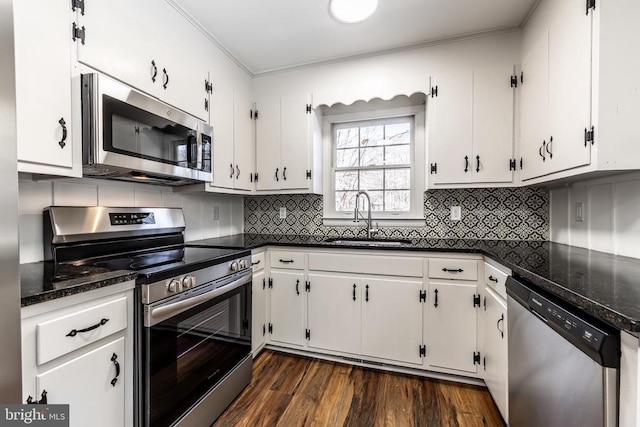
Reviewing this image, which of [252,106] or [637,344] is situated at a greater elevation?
[252,106]

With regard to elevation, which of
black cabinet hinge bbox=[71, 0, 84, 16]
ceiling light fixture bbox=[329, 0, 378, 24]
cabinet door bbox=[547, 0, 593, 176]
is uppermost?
ceiling light fixture bbox=[329, 0, 378, 24]

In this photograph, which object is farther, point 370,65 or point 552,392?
point 370,65

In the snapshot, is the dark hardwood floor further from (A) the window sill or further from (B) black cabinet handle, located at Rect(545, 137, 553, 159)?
(B) black cabinet handle, located at Rect(545, 137, 553, 159)

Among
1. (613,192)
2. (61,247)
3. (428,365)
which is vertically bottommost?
(428,365)

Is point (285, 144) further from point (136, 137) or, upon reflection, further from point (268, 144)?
point (136, 137)

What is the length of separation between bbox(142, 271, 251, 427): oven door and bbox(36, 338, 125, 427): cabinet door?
0.31ft

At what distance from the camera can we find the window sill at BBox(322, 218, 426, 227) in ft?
8.29

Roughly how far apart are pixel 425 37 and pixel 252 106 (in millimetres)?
1555

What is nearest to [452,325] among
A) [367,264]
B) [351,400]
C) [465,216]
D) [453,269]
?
[453,269]

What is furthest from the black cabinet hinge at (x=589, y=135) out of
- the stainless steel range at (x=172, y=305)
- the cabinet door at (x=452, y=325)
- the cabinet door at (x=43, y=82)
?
the cabinet door at (x=43, y=82)

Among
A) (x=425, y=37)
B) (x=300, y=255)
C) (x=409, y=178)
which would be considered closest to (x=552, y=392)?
(x=300, y=255)

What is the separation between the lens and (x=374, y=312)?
6.75 ft

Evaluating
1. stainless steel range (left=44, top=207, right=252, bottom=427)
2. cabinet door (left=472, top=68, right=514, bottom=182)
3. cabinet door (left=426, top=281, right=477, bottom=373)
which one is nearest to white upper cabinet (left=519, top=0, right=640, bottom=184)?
cabinet door (left=472, top=68, right=514, bottom=182)

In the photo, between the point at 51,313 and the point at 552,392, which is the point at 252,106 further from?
the point at 552,392
